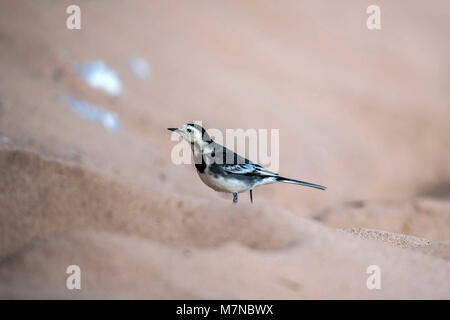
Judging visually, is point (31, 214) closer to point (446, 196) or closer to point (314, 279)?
point (314, 279)

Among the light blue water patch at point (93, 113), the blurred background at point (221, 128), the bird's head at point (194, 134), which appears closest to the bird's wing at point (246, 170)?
the bird's head at point (194, 134)

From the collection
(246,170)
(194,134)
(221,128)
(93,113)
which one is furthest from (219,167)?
(221,128)

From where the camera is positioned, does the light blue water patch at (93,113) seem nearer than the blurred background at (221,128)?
No

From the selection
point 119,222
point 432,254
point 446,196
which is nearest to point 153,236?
point 119,222

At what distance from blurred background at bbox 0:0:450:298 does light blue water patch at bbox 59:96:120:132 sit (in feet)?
0.13

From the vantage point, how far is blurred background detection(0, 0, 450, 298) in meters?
4.82

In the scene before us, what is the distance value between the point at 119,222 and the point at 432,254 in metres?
2.78

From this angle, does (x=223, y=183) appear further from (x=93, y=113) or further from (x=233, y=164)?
(x=93, y=113)

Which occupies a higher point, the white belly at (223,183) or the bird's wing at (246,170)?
the bird's wing at (246,170)

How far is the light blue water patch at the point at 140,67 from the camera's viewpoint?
1441 centimetres

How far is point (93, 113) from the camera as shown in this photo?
12656 mm

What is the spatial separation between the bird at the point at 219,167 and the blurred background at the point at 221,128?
0.31 m

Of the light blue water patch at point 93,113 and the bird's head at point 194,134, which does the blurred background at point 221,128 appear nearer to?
the light blue water patch at point 93,113
